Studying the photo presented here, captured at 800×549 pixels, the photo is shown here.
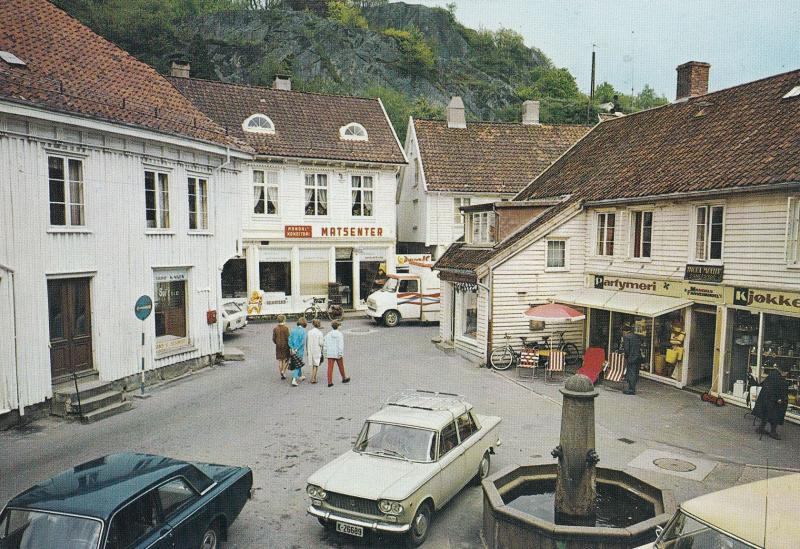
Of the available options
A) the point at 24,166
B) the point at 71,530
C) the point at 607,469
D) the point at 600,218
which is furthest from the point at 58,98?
the point at 600,218

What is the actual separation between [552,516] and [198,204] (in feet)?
45.4

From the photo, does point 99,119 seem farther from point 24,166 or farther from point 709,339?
point 709,339

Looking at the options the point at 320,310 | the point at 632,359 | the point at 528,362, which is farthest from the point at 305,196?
the point at 632,359

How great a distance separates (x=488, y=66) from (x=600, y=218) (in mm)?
68495

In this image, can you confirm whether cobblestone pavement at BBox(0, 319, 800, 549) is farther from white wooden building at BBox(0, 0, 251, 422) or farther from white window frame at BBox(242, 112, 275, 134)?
white window frame at BBox(242, 112, 275, 134)

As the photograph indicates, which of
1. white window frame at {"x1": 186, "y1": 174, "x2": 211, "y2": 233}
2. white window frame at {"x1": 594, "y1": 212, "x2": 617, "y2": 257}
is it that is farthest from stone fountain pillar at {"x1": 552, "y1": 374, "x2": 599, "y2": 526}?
white window frame at {"x1": 186, "y1": 174, "x2": 211, "y2": 233}

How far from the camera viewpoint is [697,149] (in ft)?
56.9

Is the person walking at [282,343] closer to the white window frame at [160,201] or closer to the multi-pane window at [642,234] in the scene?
the white window frame at [160,201]

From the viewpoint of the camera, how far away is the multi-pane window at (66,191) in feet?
44.1

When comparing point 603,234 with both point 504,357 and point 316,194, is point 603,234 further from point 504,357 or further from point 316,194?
point 316,194

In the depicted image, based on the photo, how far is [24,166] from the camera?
41.4ft

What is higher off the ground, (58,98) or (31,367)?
(58,98)

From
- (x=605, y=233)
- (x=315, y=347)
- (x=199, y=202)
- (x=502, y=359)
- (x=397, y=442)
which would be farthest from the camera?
(x=605, y=233)

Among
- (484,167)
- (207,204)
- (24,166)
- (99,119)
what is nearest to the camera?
(24,166)
